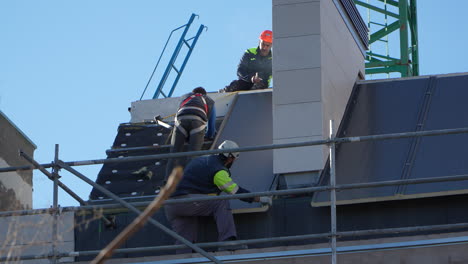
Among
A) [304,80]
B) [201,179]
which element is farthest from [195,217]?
[304,80]

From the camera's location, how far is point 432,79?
45.0 feet

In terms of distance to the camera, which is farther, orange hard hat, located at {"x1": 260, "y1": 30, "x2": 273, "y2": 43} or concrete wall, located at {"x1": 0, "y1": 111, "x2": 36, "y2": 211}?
orange hard hat, located at {"x1": 260, "y1": 30, "x2": 273, "y2": 43}

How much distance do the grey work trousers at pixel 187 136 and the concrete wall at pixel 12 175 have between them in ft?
6.41

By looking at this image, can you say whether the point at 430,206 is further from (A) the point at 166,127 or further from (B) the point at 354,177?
(A) the point at 166,127

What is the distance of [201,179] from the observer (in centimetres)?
1160

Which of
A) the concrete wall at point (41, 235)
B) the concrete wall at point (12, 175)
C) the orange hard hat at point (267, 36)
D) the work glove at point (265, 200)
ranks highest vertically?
the orange hard hat at point (267, 36)

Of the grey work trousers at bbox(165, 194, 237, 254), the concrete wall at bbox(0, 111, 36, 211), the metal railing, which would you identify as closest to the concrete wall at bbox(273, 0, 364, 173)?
the grey work trousers at bbox(165, 194, 237, 254)

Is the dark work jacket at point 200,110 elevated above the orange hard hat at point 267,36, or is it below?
below

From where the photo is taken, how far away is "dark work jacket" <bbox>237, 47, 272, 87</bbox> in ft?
54.5

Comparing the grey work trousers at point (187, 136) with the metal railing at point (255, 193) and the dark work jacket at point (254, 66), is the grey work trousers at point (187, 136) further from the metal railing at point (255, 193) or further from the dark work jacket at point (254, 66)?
the dark work jacket at point (254, 66)

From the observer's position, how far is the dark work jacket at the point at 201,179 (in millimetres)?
11547

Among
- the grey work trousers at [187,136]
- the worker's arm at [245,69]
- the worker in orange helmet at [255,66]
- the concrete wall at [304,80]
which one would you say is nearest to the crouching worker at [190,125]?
the grey work trousers at [187,136]

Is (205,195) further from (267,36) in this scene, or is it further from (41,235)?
(267,36)

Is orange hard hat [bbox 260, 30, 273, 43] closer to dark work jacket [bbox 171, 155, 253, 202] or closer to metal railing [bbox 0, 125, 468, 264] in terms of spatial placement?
dark work jacket [bbox 171, 155, 253, 202]
